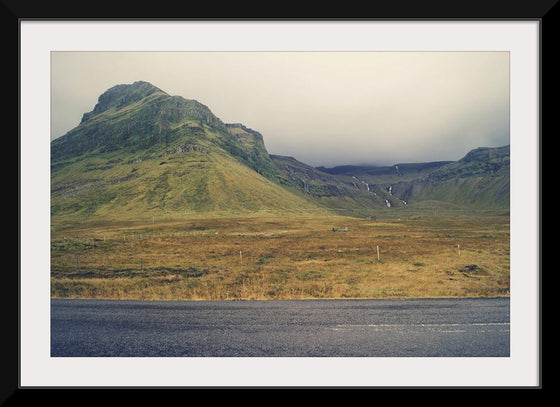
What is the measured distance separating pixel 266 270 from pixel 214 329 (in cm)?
1109

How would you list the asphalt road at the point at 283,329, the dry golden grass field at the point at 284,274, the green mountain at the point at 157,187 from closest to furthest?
the asphalt road at the point at 283,329 < the dry golden grass field at the point at 284,274 < the green mountain at the point at 157,187

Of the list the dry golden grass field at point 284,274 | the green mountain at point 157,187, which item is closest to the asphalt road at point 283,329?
the dry golden grass field at point 284,274

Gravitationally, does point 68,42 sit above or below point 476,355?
above

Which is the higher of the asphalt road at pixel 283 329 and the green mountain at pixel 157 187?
the green mountain at pixel 157 187

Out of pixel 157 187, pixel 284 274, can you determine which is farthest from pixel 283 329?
pixel 157 187

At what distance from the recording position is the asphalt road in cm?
705

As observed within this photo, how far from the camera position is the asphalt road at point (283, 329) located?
7.05 m

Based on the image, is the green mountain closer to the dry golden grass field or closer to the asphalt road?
the dry golden grass field

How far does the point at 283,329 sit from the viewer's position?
8180 mm

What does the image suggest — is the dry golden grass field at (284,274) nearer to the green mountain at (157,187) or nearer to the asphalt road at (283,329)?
the asphalt road at (283,329)

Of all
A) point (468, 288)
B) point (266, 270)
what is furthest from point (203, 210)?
point (468, 288)
